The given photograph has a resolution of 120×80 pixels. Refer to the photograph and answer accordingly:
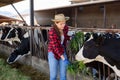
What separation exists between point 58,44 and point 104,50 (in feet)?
2.80

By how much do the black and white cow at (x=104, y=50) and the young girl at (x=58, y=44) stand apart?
0.36m

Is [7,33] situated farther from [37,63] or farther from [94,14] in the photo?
[94,14]

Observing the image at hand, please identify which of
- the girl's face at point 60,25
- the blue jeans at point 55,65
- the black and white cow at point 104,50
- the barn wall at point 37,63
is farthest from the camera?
the barn wall at point 37,63

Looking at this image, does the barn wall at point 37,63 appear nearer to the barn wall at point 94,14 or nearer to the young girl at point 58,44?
the young girl at point 58,44

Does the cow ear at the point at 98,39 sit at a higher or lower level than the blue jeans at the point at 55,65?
higher

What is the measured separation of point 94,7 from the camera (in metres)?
20.2

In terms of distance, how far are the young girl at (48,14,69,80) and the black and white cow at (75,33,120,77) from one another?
1.20 feet

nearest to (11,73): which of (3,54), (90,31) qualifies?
(90,31)

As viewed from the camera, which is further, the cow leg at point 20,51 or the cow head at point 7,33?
the cow head at point 7,33

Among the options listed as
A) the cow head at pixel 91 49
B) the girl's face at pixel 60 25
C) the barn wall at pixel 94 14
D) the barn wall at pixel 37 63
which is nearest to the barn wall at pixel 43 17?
the barn wall at pixel 94 14

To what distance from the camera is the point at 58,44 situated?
4.77 meters

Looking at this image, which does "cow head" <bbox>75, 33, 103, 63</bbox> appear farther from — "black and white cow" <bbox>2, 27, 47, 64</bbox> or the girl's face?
"black and white cow" <bbox>2, 27, 47, 64</bbox>

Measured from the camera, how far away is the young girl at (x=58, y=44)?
4.76m

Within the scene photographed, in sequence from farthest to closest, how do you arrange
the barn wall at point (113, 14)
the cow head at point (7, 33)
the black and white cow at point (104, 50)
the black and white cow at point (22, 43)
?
the barn wall at point (113, 14) → the cow head at point (7, 33) → the black and white cow at point (22, 43) → the black and white cow at point (104, 50)
